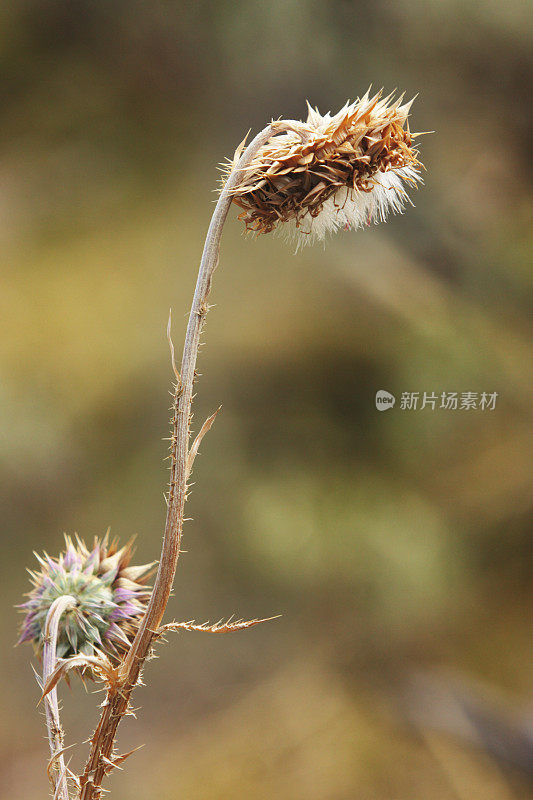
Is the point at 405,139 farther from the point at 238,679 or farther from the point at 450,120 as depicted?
the point at 238,679

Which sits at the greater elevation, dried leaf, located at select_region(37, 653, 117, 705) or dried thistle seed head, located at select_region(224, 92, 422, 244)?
dried thistle seed head, located at select_region(224, 92, 422, 244)

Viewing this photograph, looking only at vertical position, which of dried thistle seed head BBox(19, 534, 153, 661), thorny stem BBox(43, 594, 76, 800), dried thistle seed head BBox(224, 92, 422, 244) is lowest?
thorny stem BBox(43, 594, 76, 800)

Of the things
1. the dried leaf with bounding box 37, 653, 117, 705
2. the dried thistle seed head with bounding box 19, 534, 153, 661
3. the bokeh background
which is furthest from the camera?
the bokeh background

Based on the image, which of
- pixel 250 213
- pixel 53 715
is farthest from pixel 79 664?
pixel 250 213

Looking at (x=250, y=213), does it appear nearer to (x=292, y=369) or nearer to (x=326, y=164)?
(x=326, y=164)

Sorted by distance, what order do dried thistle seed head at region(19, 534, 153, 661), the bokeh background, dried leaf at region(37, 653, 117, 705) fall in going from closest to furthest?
dried leaf at region(37, 653, 117, 705) < dried thistle seed head at region(19, 534, 153, 661) < the bokeh background

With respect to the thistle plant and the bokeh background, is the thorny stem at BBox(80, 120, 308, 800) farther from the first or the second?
the bokeh background

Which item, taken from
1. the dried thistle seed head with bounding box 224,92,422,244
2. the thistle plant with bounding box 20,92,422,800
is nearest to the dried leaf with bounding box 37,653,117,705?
the thistle plant with bounding box 20,92,422,800
